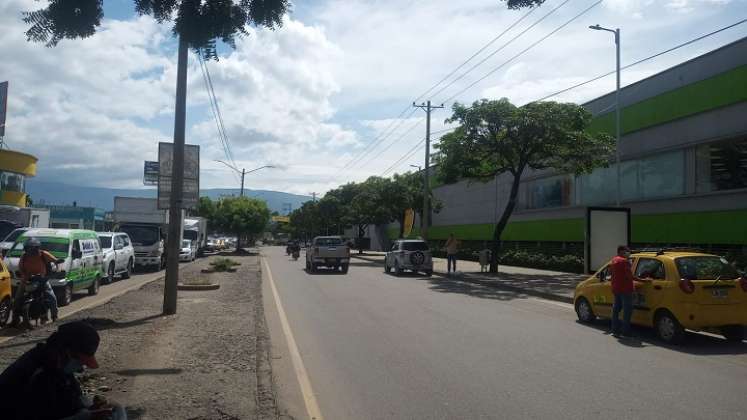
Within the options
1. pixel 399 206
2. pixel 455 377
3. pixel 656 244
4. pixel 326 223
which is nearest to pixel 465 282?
pixel 656 244

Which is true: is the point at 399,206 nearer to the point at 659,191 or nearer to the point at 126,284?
the point at 659,191

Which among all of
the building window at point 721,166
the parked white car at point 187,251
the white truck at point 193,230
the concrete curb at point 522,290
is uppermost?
the building window at point 721,166

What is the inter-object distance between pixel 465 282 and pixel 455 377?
57.7ft

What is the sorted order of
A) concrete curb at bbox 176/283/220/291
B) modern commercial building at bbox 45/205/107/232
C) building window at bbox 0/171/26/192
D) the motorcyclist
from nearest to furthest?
the motorcyclist
concrete curb at bbox 176/283/220/291
building window at bbox 0/171/26/192
modern commercial building at bbox 45/205/107/232

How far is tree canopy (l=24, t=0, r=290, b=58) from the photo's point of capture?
5477mm

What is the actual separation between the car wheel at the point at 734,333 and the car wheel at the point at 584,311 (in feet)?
8.36

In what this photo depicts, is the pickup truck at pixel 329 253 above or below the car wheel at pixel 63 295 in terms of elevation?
above

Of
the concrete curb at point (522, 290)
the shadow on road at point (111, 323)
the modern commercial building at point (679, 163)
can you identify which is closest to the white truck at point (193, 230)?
the concrete curb at point (522, 290)

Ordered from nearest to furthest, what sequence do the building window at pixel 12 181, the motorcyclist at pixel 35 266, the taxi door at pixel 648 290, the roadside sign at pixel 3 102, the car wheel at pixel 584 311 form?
the taxi door at pixel 648 290
the motorcyclist at pixel 35 266
the car wheel at pixel 584 311
the roadside sign at pixel 3 102
the building window at pixel 12 181

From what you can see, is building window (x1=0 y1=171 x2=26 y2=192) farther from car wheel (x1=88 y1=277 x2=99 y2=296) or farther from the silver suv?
car wheel (x1=88 y1=277 x2=99 y2=296)

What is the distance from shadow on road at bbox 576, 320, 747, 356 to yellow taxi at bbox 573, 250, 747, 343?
197 mm

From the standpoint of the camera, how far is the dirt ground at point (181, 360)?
6.22m

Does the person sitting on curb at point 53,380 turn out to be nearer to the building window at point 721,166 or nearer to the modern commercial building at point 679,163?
the modern commercial building at point 679,163

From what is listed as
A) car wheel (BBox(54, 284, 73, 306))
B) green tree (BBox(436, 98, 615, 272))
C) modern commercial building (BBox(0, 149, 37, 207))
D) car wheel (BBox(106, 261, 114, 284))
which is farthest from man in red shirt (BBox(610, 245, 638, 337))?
modern commercial building (BBox(0, 149, 37, 207))
